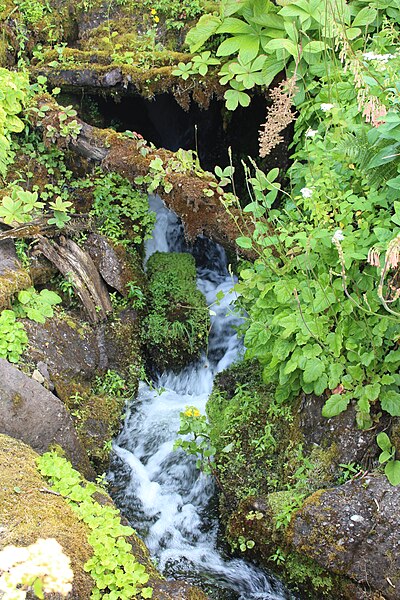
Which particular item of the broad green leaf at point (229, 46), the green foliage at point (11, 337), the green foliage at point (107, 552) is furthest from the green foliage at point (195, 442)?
the broad green leaf at point (229, 46)

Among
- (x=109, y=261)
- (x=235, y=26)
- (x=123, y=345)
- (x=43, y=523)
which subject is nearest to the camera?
(x=43, y=523)

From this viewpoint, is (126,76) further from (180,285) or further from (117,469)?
(117,469)

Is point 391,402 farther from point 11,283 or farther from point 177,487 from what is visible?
point 11,283

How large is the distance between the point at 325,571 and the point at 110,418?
223 cm

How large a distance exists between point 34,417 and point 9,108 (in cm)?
318

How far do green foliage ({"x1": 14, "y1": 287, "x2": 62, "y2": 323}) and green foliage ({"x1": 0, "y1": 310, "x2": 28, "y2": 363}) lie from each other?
211 millimetres

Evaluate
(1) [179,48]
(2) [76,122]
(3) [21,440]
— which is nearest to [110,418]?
(3) [21,440]

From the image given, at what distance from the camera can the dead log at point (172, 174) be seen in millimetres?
4828

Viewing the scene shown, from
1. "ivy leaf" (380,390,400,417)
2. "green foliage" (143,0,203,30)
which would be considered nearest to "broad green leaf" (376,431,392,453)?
"ivy leaf" (380,390,400,417)

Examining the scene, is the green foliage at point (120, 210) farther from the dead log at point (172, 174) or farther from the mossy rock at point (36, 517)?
the mossy rock at point (36, 517)

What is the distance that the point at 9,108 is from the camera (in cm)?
523

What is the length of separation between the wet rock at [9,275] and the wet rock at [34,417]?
72 centimetres

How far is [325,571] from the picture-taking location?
3.51 meters

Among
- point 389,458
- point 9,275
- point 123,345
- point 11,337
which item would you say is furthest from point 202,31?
point 389,458
